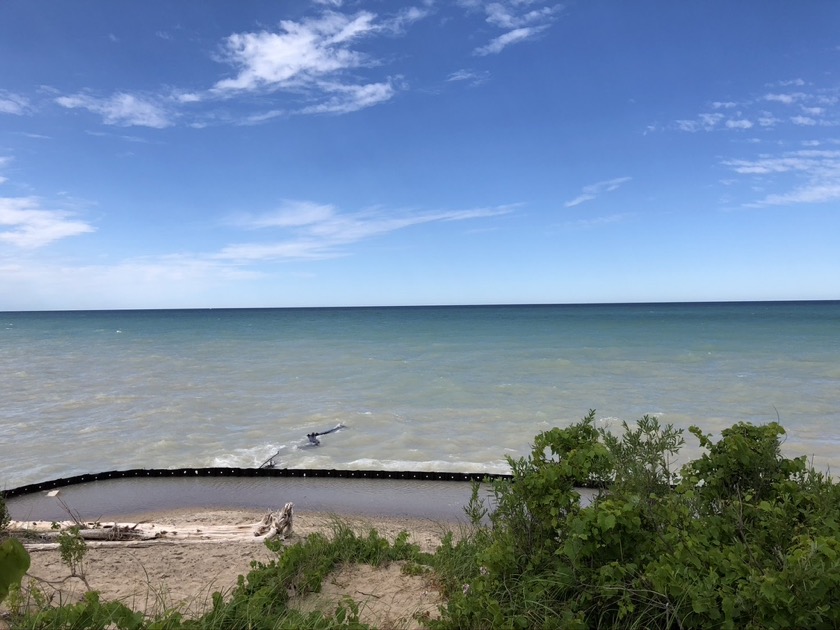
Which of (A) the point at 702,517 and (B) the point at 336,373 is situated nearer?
(A) the point at 702,517

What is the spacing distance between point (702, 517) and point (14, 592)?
514cm

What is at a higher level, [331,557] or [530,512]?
[530,512]

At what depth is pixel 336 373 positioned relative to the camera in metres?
24.4

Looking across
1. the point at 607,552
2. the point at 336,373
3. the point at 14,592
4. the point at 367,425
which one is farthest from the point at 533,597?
the point at 336,373

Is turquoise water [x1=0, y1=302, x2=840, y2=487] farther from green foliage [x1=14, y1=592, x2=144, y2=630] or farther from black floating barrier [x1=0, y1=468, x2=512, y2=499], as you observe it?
green foliage [x1=14, y1=592, x2=144, y2=630]

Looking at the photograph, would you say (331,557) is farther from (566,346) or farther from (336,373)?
(566,346)

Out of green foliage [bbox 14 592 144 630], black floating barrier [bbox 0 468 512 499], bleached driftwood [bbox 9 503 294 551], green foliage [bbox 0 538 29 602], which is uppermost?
green foliage [bbox 0 538 29 602]

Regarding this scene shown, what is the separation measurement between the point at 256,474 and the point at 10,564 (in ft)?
27.2

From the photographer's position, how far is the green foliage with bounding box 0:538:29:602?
2307 mm

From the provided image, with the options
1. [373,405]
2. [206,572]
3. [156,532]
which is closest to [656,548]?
[206,572]

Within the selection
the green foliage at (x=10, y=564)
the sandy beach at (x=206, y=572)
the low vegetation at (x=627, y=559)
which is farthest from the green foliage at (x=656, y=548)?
the green foliage at (x=10, y=564)

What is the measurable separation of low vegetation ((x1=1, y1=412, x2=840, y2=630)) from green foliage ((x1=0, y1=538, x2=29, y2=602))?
38.8 inches

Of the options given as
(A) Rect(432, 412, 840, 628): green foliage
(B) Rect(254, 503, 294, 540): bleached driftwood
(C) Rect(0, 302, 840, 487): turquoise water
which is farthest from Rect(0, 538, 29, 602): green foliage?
(C) Rect(0, 302, 840, 487): turquoise water

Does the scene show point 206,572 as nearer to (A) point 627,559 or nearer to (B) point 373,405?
(A) point 627,559
